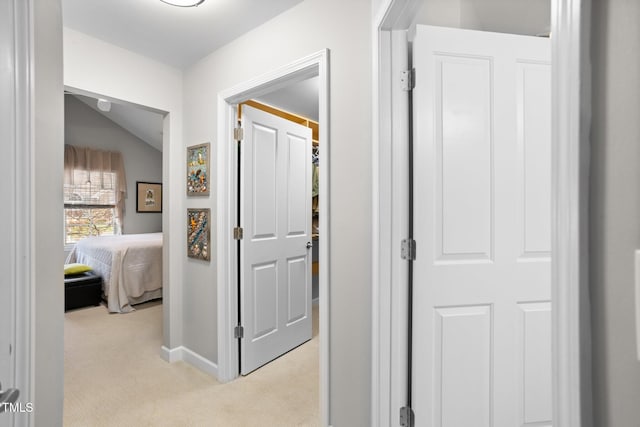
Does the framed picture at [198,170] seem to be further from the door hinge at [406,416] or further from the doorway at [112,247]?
the door hinge at [406,416]

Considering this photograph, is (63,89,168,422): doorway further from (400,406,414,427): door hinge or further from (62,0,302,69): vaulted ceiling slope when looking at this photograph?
(400,406,414,427): door hinge

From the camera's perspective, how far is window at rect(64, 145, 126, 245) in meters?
5.86

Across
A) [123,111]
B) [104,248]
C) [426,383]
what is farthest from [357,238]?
[123,111]

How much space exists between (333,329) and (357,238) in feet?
1.66

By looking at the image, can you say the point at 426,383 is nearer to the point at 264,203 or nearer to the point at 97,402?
the point at 264,203

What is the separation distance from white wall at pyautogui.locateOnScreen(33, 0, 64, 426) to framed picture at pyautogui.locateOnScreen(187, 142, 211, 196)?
55.3 inches

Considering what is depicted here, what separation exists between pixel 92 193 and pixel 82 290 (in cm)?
276

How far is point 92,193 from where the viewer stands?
20.3 feet

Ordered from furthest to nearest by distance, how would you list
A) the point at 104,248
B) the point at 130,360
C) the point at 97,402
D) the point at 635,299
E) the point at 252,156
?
the point at 104,248, the point at 130,360, the point at 252,156, the point at 97,402, the point at 635,299

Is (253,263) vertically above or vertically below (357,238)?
Result: below

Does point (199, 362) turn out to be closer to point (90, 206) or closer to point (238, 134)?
point (238, 134)

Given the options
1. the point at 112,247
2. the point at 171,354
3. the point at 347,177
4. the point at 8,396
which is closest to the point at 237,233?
the point at 347,177

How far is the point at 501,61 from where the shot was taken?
1398 millimetres

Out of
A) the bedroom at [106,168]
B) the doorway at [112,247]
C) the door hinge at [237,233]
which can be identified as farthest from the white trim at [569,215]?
the bedroom at [106,168]
